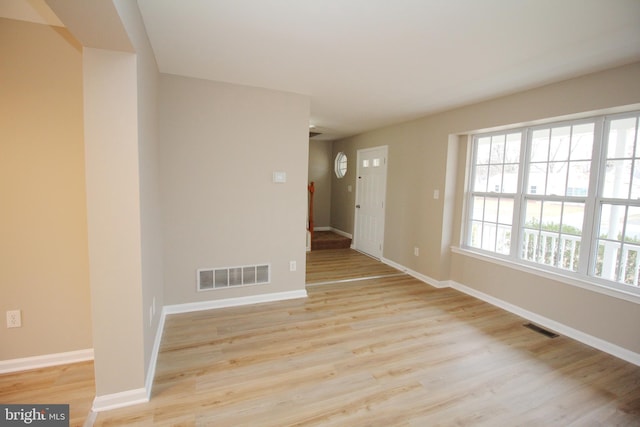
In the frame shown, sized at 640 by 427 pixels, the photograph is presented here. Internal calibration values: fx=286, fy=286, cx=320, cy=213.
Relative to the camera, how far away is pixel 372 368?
89.2 inches

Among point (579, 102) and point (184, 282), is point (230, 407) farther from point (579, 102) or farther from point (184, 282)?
point (579, 102)

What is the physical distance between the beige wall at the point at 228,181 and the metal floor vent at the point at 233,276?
6 centimetres

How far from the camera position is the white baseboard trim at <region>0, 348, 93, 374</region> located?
207cm

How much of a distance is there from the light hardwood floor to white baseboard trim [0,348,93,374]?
56 cm

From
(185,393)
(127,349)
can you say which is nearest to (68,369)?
(127,349)

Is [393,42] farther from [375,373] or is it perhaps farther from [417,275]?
[417,275]

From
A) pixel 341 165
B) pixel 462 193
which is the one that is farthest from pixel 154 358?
pixel 341 165

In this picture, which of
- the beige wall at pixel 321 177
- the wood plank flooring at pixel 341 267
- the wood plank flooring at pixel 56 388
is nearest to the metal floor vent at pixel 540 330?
the wood plank flooring at pixel 341 267

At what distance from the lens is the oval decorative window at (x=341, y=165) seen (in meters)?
6.87

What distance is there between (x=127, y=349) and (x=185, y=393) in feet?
1.63

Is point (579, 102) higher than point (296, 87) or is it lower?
lower

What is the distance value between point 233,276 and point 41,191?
183 cm

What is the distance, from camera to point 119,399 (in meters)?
1.80

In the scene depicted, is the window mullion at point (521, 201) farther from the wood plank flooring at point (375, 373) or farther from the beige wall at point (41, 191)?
the beige wall at point (41, 191)
